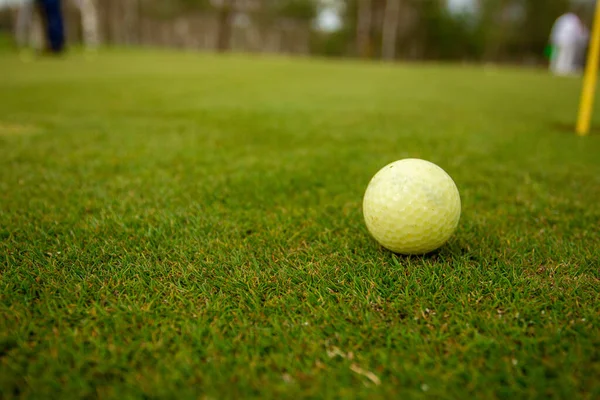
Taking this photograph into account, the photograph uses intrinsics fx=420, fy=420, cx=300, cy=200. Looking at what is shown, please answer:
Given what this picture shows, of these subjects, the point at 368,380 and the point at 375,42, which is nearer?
the point at 368,380

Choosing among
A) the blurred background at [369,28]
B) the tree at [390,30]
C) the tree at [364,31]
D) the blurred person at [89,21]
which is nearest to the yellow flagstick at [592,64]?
the blurred person at [89,21]

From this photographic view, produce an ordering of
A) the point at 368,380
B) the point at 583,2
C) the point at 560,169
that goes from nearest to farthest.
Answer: the point at 368,380
the point at 560,169
the point at 583,2

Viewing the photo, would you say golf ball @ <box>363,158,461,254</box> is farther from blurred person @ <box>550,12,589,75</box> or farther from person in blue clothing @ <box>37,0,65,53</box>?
blurred person @ <box>550,12,589,75</box>

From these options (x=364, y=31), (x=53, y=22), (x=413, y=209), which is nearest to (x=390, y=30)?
(x=364, y=31)

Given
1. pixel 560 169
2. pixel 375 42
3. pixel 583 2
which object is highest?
pixel 583 2

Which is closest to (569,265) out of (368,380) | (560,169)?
(368,380)

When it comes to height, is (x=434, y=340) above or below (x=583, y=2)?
below

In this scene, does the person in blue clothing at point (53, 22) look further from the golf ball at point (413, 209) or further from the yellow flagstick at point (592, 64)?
the golf ball at point (413, 209)

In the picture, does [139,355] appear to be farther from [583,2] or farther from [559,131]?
[583,2]
